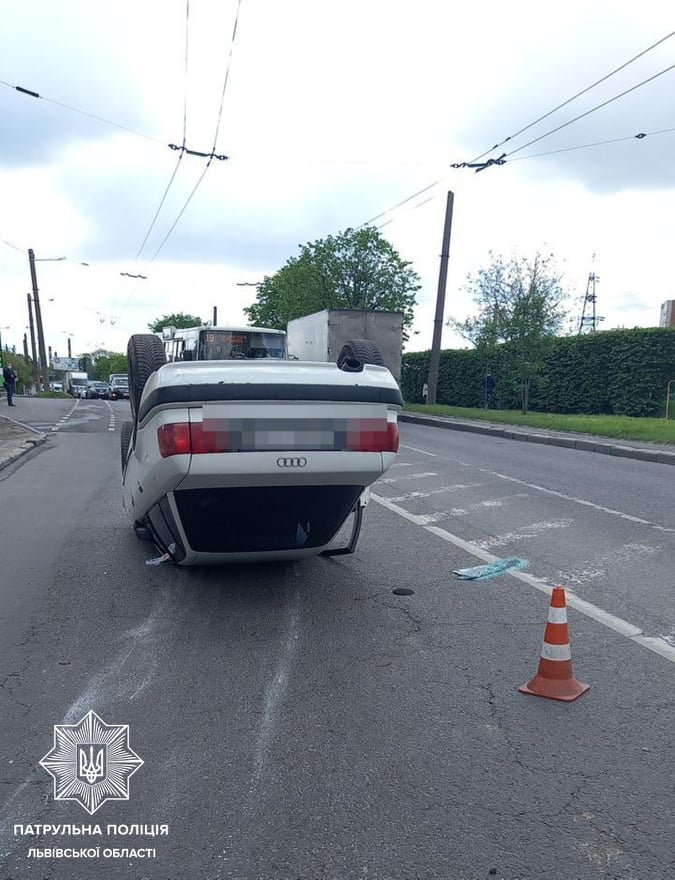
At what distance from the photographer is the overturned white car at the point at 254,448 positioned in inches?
168

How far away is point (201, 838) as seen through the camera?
8.64 feet

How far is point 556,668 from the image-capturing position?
3.77m

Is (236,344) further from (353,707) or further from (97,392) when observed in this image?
(97,392)

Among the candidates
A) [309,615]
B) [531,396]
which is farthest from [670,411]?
[309,615]

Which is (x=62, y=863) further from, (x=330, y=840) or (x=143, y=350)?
(x=143, y=350)

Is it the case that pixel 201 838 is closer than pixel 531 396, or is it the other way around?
pixel 201 838

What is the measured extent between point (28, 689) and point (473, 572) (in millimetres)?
3404

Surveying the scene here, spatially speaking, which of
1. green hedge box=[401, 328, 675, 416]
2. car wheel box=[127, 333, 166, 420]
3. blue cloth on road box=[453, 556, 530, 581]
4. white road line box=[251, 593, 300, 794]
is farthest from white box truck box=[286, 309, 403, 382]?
white road line box=[251, 593, 300, 794]

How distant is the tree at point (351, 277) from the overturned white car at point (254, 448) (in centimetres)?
2929

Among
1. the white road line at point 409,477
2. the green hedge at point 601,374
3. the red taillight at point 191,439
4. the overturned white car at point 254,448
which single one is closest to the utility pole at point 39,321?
the green hedge at point 601,374

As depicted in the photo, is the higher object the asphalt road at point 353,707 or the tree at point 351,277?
the tree at point 351,277

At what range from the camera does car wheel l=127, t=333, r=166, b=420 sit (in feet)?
17.1

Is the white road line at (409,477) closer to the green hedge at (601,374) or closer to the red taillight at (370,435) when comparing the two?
the red taillight at (370,435)

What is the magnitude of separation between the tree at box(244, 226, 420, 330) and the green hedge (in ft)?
18.5
